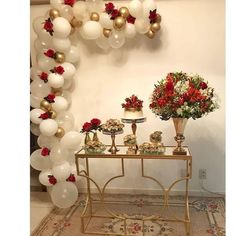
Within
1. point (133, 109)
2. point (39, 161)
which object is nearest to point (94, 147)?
point (133, 109)

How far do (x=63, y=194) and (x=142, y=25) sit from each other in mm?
1921

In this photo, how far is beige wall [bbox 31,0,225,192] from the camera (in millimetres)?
3627

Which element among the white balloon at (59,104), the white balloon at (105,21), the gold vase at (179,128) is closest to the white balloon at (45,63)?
the white balloon at (59,104)

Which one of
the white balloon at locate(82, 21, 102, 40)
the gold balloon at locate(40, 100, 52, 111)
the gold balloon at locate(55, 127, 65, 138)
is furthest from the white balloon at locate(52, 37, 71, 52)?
the gold balloon at locate(55, 127, 65, 138)

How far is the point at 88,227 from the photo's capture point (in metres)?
3.01

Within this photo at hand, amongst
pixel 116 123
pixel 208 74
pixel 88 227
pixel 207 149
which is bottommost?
pixel 88 227

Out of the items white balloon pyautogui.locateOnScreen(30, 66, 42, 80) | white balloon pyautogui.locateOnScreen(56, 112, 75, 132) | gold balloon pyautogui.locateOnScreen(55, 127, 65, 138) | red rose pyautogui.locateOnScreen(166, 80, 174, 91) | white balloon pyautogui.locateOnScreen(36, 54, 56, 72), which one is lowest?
gold balloon pyautogui.locateOnScreen(55, 127, 65, 138)

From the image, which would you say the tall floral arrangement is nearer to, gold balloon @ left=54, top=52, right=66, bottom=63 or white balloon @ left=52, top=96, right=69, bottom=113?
white balloon @ left=52, top=96, right=69, bottom=113

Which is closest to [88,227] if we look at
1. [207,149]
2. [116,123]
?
[116,123]

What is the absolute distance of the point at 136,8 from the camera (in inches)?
128

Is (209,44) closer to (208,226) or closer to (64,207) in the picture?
(208,226)

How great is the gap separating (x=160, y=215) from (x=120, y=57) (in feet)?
6.08

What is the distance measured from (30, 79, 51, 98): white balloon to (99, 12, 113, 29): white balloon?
0.89m

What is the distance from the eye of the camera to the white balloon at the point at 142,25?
11.0ft
